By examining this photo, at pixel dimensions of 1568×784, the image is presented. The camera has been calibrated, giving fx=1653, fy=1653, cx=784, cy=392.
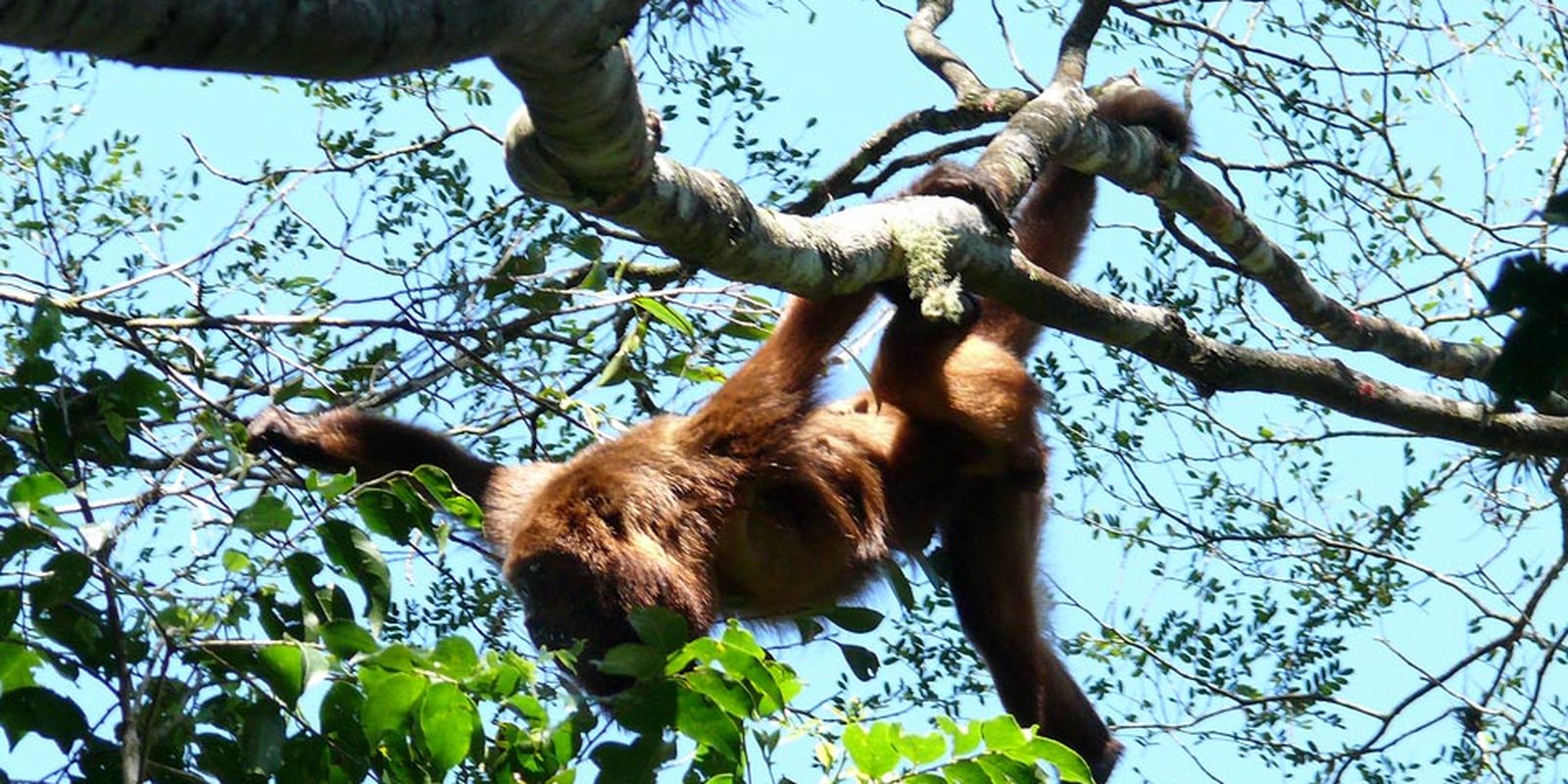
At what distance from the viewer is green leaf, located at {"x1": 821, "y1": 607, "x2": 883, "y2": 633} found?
4906mm

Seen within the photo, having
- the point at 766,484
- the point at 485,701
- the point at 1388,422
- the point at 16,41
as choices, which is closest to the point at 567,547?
the point at 766,484

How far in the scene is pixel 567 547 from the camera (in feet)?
17.3

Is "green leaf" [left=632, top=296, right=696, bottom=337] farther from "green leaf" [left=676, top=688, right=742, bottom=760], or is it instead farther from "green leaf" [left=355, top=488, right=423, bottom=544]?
"green leaf" [left=676, top=688, right=742, bottom=760]

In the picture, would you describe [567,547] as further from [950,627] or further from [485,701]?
[950,627]

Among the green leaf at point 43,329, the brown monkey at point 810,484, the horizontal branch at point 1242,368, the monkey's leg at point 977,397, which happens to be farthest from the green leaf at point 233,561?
the monkey's leg at point 977,397

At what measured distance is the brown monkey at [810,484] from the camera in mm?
5270

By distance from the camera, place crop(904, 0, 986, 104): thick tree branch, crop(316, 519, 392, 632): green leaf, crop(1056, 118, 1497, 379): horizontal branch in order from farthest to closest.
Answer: crop(904, 0, 986, 104): thick tree branch, crop(1056, 118, 1497, 379): horizontal branch, crop(316, 519, 392, 632): green leaf

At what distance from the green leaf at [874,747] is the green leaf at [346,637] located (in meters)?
1.03

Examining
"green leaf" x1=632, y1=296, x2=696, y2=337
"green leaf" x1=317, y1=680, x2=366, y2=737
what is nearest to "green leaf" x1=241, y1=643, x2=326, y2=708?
"green leaf" x1=317, y1=680, x2=366, y2=737

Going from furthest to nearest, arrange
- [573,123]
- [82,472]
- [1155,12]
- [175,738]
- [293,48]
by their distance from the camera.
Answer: [1155,12]
[82,472]
[175,738]
[573,123]
[293,48]

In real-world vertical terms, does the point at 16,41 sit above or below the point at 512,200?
below

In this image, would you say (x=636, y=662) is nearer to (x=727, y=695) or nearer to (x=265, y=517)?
(x=727, y=695)

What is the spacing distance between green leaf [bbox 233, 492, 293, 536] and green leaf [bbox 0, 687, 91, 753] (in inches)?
21.2

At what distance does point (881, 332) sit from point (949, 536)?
1144mm
